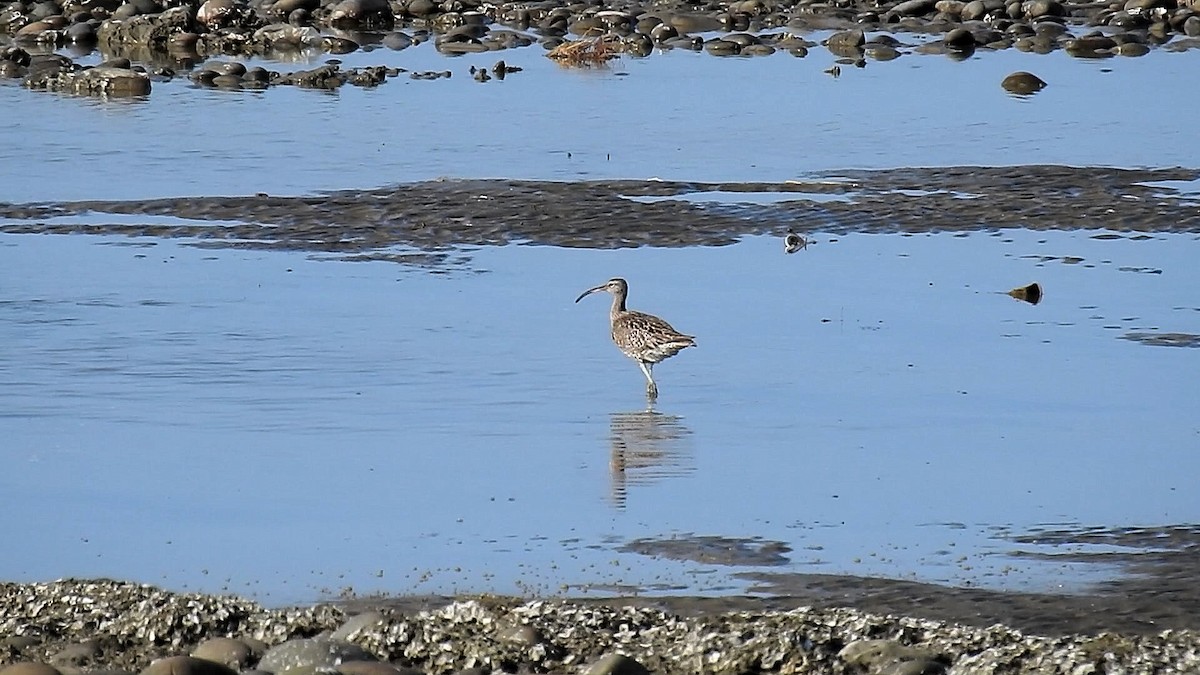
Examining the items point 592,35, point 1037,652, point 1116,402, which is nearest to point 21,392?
point 1116,402

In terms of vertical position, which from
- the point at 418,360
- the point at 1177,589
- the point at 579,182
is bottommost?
the point at 579,182

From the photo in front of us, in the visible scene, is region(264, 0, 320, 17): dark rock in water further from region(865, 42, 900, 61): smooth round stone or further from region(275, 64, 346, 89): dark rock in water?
region(865, 42, 900, 61): smooth round stone

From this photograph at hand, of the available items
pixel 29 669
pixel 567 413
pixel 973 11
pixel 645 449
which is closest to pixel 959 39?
pixel 973 11

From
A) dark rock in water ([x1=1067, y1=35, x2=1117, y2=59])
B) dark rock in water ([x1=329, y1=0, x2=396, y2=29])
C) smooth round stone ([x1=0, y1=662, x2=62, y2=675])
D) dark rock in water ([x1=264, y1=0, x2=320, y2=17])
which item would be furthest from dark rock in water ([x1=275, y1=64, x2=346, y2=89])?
smooth round stone ([x1=0, y1=662, x2=62, y2=675])

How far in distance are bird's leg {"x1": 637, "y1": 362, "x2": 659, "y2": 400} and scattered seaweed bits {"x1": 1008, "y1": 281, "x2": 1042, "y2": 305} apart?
10.7 feet

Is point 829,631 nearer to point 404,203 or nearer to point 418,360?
point 418,360

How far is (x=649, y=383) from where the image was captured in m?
13.3

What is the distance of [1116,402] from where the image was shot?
12.5 meters

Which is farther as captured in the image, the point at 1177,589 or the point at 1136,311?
the point at 1136,311

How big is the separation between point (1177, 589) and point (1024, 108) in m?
17.6

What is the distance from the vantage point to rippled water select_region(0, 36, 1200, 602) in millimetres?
9844

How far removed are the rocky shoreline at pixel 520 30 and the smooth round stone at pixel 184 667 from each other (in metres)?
22.1

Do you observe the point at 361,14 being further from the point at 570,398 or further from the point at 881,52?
→ the point at 570,398

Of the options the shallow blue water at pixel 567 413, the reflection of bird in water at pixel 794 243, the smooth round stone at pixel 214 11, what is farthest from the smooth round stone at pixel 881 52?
the reflection of bird in water at pixel 794 243
